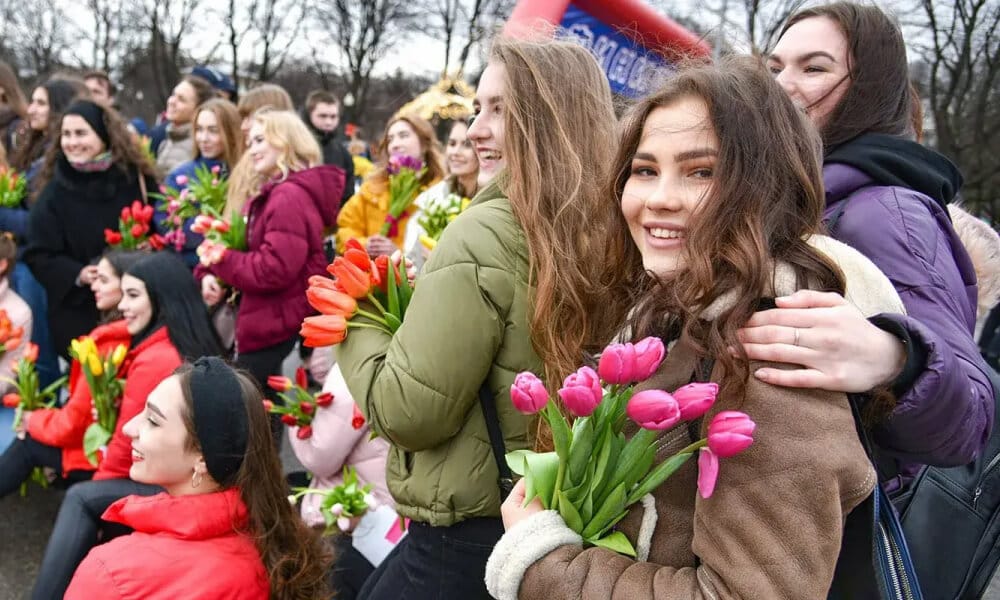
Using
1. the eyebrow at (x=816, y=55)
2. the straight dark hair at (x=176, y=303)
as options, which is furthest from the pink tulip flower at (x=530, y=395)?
the straight dark hair at (x=176, y=303)

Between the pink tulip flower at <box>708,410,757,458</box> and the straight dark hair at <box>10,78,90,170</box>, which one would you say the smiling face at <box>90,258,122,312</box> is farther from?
the pink tulip flower at <box>708,410,757,458</box>

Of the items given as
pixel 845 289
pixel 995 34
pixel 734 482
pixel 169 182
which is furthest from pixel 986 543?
pixel 995 34

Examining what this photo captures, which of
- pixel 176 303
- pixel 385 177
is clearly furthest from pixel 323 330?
pixel 385 177

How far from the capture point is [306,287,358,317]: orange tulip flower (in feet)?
5.60

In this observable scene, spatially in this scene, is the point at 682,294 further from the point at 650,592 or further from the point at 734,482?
the point at 650,592

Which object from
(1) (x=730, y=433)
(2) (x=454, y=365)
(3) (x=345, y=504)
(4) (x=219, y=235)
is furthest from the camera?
(4) (x=219, y=235)

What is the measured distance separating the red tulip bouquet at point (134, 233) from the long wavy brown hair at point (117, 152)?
545 millimetres

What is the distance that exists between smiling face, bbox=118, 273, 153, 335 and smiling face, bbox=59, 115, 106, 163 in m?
1.65

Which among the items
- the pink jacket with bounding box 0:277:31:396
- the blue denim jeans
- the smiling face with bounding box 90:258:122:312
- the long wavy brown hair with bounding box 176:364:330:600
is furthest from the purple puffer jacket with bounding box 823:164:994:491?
the blue denim jeans

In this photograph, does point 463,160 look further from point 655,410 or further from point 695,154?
point 655,410

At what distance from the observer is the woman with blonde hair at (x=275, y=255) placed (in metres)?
3.79

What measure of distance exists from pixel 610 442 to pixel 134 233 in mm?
3881

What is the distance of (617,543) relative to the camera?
1.12m

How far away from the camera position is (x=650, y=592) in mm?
1062
